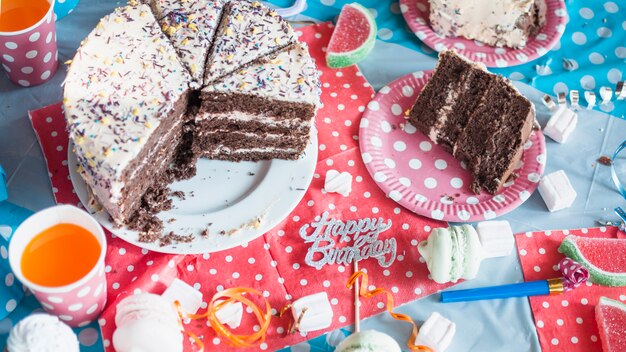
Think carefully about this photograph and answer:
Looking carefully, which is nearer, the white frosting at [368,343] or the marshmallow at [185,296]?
the white frosting at [368,343]

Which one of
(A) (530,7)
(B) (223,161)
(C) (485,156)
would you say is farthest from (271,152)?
(A) (530,7)

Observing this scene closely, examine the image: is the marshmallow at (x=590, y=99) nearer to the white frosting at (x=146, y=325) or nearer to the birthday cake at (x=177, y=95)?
the birthday cake at (x=177, y=95)

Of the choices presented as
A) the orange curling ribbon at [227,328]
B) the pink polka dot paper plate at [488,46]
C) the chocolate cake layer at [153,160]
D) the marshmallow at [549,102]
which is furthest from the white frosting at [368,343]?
the pink polka dot paper plate at [488,46]

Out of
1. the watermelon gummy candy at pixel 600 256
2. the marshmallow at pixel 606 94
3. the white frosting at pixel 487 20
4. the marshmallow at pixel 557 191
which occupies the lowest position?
the watermelon gummy candy at pixel 600 256

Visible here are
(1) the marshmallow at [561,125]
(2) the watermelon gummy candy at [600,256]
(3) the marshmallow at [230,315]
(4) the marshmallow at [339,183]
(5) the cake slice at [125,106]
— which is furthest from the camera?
(1) the marshmallow at [561,125]

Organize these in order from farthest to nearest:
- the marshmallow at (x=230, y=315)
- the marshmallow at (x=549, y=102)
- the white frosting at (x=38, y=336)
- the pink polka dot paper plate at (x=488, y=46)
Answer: the pink polka dot paper plate at (x=488, y=46), the marshmallow at (x=549, y=102), the marshmallow at (x=230, y=315), the white frosting at (x=38, y=336)

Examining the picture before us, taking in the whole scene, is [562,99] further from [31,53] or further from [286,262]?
[31,53]

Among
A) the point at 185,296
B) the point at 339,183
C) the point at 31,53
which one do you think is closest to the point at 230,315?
the point at 185,296

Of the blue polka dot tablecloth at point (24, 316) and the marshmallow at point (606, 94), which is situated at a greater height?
the marshmallow at point (606, 94)
